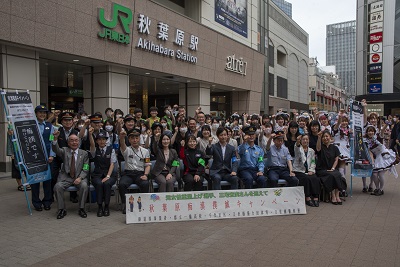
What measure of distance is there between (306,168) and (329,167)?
1.76ft

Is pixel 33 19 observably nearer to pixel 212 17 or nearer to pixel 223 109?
pixel 212 17

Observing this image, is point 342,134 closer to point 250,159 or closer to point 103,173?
point 250,159

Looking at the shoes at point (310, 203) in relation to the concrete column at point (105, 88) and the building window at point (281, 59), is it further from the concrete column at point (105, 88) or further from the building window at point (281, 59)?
the building window at point (281, 59)

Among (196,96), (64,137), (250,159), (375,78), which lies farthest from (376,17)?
(64,137)

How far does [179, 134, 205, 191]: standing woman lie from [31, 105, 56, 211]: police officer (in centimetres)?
264

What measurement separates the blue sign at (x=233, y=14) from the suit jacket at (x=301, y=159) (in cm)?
1415

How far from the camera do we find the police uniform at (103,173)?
5995mm

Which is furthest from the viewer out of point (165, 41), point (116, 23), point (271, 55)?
point (271, 55)

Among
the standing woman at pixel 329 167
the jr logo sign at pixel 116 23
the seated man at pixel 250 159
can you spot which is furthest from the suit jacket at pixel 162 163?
the jr logo sign at pixel 116 23

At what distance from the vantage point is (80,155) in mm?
6203

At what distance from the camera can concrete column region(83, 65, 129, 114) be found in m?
13.1

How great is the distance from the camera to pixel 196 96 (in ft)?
64.3

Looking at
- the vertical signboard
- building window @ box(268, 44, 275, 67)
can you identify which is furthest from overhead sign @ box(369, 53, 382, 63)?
building window @ box(268, 44, 275, 67)

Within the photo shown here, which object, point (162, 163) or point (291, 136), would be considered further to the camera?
point (291, 136)
